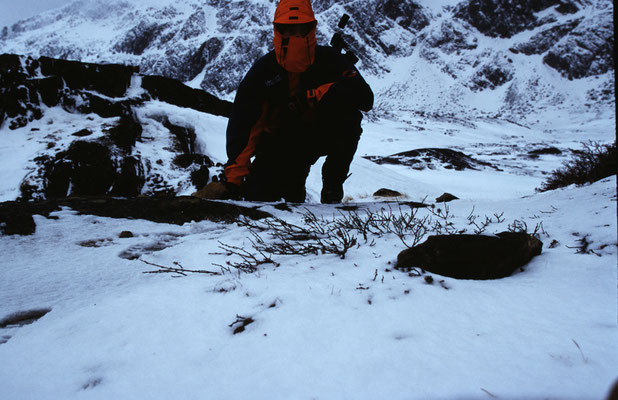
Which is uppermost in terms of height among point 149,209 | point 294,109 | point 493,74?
point 493,74

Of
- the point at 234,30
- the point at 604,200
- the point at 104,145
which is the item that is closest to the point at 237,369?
the point at 604,200

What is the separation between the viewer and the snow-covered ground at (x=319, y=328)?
0.64 meters

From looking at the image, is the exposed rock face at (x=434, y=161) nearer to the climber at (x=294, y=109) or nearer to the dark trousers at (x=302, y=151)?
the dark trousers at (x=302, y=151)

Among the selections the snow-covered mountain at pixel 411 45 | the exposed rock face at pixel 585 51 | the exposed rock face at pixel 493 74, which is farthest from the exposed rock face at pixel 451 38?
the exposed rock face at pixel 585 51

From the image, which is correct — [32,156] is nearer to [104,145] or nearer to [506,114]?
[104,145]

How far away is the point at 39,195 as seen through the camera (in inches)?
185

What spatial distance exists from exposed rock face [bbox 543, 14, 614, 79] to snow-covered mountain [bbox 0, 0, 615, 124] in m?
0.22

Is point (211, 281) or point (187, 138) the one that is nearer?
point (211, 281)

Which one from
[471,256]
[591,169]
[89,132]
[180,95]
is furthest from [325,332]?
[180,95]

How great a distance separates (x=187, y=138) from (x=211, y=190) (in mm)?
4436

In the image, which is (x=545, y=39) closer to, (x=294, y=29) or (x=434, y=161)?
(x=434, y=161)

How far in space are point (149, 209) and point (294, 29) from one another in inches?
79.9

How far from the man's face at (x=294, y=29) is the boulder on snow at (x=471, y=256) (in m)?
2.34

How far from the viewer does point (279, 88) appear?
304 centimetres
